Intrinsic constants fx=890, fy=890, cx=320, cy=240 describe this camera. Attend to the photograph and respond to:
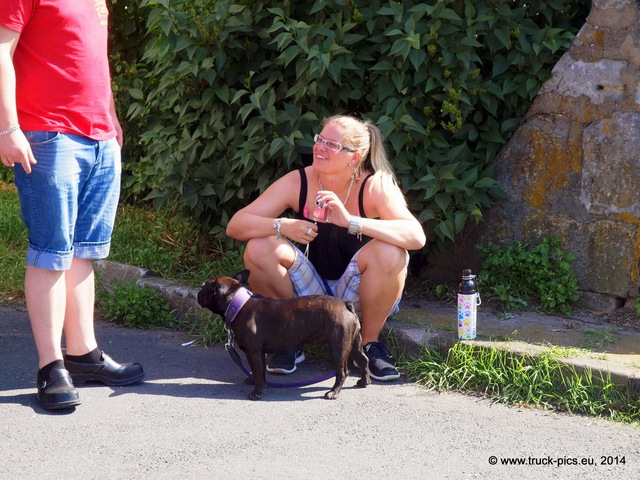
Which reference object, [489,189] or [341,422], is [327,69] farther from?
[341,422]

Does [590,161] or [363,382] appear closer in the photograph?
[363,382]

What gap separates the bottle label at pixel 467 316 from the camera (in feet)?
14.8

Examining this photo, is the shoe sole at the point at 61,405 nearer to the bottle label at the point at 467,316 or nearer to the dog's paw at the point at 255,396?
the dog's paw at the point at 255,396

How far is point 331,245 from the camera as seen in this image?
4.80 meters

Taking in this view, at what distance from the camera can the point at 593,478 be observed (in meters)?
3.40

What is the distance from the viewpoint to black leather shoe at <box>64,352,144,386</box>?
430 centimetres

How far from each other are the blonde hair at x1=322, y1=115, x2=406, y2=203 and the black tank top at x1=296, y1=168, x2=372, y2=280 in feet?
1.06

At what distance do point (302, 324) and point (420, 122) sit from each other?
1.60 m

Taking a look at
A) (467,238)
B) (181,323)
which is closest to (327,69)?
(467,238)

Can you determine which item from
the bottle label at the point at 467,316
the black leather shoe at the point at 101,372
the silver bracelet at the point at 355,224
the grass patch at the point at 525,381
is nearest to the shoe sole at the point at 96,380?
the black leather shoe at the point at 101,372

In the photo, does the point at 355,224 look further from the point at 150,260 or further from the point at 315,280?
the point at 150,260

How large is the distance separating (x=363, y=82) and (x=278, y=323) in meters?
1.80

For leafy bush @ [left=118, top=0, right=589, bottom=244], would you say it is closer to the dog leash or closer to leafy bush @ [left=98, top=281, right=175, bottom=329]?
leafy bush @ [left=98, top=281, right=175, bottom=329]

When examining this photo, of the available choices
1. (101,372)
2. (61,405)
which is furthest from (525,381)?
(61,405)
